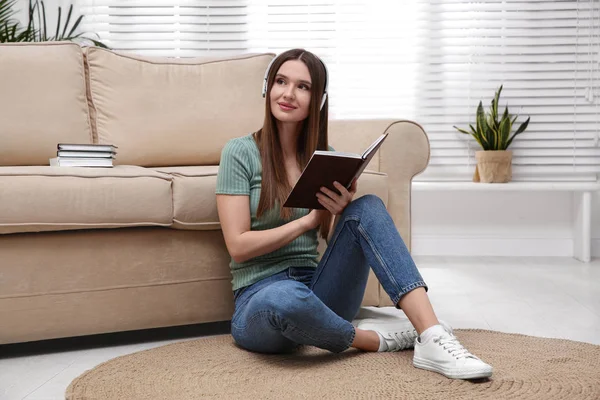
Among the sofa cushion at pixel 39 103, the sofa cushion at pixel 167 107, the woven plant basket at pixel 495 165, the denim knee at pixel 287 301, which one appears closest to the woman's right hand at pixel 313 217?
the denim knee at pixel 287 301

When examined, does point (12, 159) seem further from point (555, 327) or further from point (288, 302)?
point (555, 327)

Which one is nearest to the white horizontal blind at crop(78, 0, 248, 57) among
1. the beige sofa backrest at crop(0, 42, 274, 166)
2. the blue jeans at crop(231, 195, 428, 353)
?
the beige sofa backrest at crop(0, 42, 274, 166)

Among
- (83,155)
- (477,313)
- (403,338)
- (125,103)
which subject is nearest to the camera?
(403,338)

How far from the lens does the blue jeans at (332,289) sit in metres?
1.52

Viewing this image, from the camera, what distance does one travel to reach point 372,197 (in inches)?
65.8

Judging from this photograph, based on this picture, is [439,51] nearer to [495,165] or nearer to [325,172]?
[495,165]

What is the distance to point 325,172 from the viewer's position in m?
1.52

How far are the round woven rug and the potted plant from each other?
1.71 m

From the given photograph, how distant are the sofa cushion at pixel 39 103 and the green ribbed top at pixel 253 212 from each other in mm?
964

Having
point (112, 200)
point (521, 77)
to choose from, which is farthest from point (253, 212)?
point (521, 77)

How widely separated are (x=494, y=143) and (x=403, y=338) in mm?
2010

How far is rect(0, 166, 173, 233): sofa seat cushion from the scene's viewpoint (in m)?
1.74

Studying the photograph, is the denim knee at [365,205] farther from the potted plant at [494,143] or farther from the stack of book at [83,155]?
the potted plant at [494,143]

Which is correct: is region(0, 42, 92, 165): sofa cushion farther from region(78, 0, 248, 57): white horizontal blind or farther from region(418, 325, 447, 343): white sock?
region(418, 325, 447, 343): white sock
